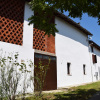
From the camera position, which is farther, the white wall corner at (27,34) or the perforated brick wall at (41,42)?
the perforated brick wall at (41,42)

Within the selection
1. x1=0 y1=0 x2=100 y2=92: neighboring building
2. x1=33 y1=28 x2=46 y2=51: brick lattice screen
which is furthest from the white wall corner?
x1=33 y1=28 x2=46 y2=51: brick lattice screen

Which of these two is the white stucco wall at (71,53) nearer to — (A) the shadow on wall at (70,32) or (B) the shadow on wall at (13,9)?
(A) the shadow on wall at (70,32)

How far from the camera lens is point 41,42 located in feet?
29.2

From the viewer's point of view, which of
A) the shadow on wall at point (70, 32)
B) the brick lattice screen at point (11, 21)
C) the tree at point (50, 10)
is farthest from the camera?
the shadow on wall at point (70, 32)

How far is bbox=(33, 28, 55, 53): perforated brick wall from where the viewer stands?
8.55 meters

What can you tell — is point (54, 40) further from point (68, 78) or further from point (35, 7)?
point (35, 7)

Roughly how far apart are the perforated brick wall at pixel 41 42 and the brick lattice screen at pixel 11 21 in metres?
1.21

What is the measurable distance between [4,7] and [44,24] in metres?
3.99

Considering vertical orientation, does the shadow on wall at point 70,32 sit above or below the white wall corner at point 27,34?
above

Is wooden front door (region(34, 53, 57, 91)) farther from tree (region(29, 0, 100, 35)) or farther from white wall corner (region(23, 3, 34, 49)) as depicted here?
tree (region(29, 0, 100, 35))

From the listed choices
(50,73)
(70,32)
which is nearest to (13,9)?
(50,73)

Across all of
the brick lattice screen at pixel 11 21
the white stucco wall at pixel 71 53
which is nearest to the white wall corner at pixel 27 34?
the brick lattice screen at pixel 11 21

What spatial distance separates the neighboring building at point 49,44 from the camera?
23.3 ft

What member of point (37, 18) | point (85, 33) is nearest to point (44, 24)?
point (37, 18)
